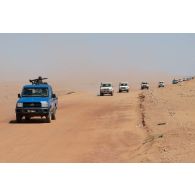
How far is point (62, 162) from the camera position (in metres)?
13.0

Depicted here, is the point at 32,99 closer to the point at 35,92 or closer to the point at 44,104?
the point at 44,104

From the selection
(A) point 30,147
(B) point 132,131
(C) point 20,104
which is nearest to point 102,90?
(C) point 20,104

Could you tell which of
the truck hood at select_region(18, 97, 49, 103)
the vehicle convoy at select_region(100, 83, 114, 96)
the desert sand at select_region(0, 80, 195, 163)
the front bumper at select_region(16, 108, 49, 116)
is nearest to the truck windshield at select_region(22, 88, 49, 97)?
the truck hood at select_region(18, 97, 49, 103)

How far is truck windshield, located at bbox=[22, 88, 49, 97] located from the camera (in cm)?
2745

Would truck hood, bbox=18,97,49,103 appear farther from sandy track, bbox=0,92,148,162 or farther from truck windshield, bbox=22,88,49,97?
sandy track, bbox=0,92,148,162

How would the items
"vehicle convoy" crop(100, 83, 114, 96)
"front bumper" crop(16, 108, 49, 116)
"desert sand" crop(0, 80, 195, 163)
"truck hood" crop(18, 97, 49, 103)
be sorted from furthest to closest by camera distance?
"vehicle convoy" crop(100, 83, 114, 96)
"truck hood" crop(18, 97, 49, 103)
"front bumper" crop(16, 108, 49, 116)
"desert sand" crop(0, 80, 195, 163)

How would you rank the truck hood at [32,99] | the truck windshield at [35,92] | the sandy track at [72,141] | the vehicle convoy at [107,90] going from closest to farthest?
the sandy track at [72,141]
the truck hood at [32,99]
the truck windshield at [35,92]
the vehicle convoy at [107,90]

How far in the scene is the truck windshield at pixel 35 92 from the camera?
2745 cm

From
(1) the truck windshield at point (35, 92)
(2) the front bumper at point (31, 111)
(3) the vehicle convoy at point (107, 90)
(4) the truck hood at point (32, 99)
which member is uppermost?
(1) the truck windshield at point (35, 92)

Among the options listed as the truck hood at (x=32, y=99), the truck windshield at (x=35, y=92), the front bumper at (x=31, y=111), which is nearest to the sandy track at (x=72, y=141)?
the front bumper at (x=31, y=111)

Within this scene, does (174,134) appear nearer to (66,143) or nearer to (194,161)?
(66,143)

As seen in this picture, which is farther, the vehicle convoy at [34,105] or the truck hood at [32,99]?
the truck hood at [32,99]

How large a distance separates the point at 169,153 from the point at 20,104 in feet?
45.6

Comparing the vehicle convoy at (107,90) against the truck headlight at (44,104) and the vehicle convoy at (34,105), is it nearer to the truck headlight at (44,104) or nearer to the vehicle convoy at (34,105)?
the vehicle convoy at (34,105)
